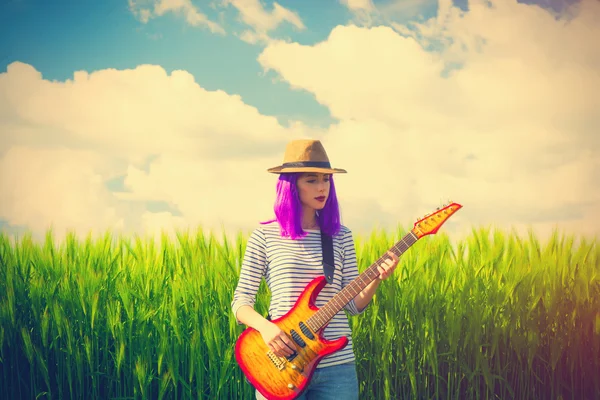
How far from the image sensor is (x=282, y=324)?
2.27 meters

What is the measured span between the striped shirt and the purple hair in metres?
0.04

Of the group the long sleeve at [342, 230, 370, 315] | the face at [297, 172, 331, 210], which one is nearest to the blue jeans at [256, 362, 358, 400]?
the long sleeve at [342, 230, 370, 315]

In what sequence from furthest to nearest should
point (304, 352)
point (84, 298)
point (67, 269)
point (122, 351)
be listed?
point (67, 269)
point (84, 298)
point (122, 351)
point (304, 352)

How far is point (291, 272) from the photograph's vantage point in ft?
7.53

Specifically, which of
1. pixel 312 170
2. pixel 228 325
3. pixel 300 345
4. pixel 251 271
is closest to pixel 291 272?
pixel 251 271

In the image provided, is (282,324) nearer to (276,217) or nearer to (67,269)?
(276,217)

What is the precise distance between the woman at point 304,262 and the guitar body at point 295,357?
4 cm

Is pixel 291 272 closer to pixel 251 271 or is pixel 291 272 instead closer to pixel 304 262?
pixel 304 262

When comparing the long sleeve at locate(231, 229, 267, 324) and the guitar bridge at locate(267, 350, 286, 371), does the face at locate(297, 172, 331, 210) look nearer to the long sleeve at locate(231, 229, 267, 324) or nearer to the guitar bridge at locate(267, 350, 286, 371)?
the long sleeve at locate(231, 229, 267, 324)

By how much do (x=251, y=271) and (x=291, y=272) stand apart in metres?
0.17

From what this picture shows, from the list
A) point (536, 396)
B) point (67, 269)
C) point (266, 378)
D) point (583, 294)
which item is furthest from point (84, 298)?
point (583, 294)

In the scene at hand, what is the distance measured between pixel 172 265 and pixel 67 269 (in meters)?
0.78

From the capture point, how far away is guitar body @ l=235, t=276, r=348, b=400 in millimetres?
2221

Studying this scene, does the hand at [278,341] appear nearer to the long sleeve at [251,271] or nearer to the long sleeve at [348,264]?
the long sleeve at [251,271]
